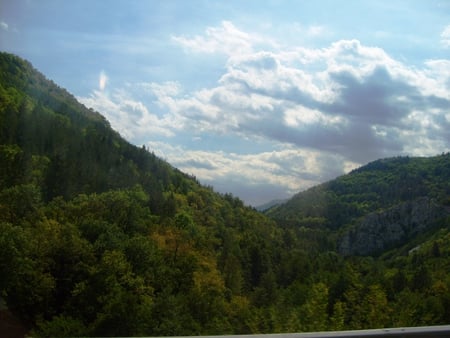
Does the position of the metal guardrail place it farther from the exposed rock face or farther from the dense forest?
the exposed rock face

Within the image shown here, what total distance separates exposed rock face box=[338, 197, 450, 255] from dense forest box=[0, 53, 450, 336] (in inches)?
2160

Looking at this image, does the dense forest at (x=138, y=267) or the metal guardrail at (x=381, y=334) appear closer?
the metal guardrail at (x=381, y=334)

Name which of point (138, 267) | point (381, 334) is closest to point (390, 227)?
point (138, 267)

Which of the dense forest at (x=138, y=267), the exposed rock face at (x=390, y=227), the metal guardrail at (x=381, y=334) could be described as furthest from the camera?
the exposed rock face at (x=390, y=227)

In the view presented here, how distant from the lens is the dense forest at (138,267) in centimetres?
1809

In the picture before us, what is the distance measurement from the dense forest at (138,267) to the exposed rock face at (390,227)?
180 ft

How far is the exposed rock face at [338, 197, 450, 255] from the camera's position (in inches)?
6767

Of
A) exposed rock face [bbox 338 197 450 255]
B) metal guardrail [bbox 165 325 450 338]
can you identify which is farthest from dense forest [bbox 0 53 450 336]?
exposed rock face [bbox 338 197 450 255]

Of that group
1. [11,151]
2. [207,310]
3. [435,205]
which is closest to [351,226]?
[435,205]

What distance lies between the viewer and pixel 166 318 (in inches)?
1072

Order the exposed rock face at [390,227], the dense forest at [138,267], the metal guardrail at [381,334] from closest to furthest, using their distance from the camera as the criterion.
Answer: the metal guardrail at [381,334] < the dense forest at [138,267] < the exposed rock face at [390,227]

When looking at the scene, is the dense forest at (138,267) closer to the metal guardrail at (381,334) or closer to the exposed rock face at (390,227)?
the metal guardrail at (381,334)

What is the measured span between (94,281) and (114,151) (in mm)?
82969

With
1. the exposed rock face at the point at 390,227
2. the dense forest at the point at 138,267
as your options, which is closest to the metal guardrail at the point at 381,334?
the dense forest at the point at 138,267
